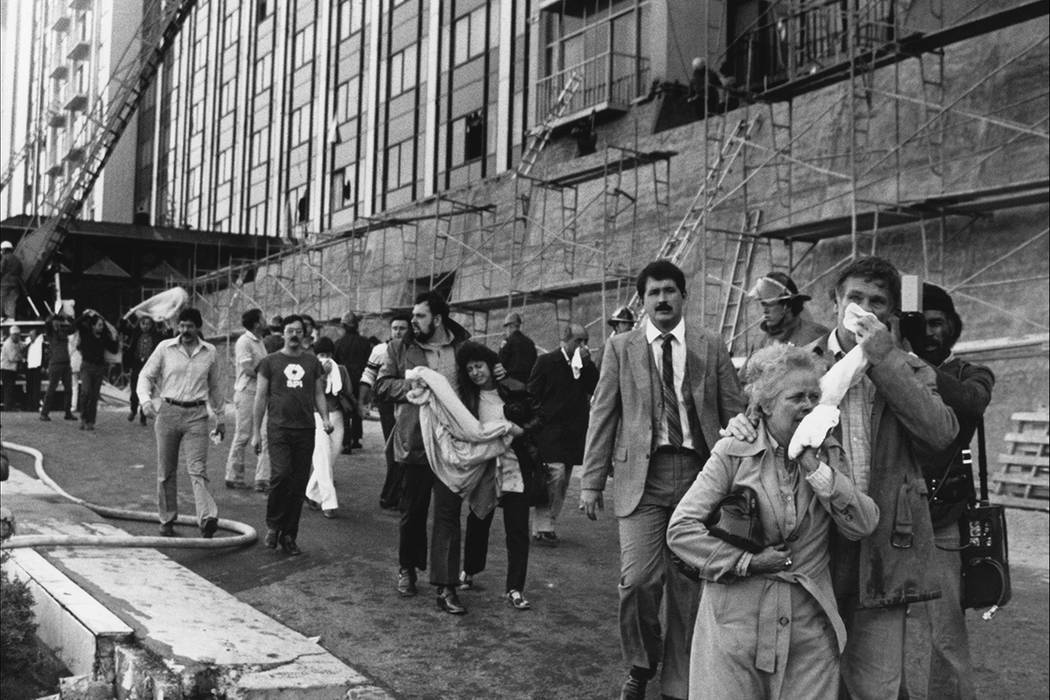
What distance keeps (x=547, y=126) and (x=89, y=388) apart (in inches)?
437

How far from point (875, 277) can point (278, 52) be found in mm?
20515

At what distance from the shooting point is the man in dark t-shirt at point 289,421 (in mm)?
8789

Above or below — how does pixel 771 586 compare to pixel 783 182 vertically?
below

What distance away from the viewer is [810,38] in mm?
17031

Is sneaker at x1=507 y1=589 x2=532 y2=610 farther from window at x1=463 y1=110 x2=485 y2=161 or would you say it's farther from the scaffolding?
window at x1=463 y1=110 x2=485 y2=161

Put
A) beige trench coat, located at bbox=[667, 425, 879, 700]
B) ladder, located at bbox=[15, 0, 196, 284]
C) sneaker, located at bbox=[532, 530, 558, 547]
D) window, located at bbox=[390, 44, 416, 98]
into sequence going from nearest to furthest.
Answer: beige trench coat, located at bbox=[667, 425, 879, 700] < sneaker, located at bbox=[532, 530, 558, 547] < ladder, located at bbox=[15, 0, 196, 284] < window, located at bbox=[390, 44, 416, 98]

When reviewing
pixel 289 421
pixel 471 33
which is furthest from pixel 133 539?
pixel 471 33

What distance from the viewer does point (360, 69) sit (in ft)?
90.2

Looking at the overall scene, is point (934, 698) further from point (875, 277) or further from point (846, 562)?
point (875, 277)

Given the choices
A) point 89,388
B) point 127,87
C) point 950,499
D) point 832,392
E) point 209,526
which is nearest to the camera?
point 832,392

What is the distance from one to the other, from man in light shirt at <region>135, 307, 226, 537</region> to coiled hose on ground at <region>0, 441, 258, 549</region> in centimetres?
23

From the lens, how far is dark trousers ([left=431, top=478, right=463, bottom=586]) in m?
7.07

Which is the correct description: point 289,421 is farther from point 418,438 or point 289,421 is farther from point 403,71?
point 403,71

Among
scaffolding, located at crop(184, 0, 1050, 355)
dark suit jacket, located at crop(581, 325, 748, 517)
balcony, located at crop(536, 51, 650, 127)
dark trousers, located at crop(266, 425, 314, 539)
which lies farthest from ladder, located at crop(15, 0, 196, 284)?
balcony, located at crop(536, 51, 650, 127)
